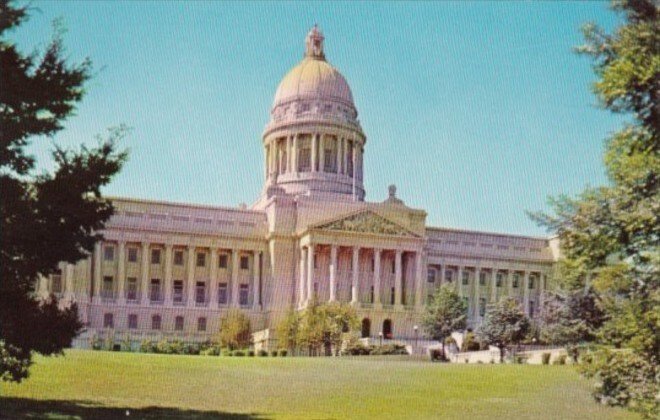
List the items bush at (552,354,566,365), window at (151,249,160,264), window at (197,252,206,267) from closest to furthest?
bush at (552,354,566,365) < window at (151,249,160,264) < window at (197,252,206,267)

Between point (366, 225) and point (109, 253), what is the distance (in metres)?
26.8

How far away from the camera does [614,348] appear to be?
19594 mm

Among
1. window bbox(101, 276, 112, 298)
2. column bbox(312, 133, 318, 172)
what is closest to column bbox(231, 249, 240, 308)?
window bbox(101, 276, 112, 298)

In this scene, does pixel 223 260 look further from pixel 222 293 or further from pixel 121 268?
pixel 121 268

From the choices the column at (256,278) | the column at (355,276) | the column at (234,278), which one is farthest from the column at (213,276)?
the column at (355,276)

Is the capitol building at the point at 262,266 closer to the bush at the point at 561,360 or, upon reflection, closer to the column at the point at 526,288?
the column at the point at 526,288

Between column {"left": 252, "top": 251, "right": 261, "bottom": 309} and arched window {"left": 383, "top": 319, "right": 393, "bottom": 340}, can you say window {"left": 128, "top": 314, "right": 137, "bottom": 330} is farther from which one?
arched window {"left": 383, "top": 319, "right": 393, "bottom": 340}

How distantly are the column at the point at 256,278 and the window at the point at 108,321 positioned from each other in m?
14.5

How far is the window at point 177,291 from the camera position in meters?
91.8

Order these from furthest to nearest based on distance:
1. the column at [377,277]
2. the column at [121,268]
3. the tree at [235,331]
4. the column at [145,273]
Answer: the column at [377,277] < the column at [145,273] < the column at [121,268] < the tree at [235,331]

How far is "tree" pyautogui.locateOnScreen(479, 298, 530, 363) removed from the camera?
219ft

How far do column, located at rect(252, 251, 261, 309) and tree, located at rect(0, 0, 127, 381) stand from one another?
71378 millimetres

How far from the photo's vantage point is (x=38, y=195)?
20.2 m

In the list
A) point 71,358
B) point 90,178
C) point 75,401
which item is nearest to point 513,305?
point 71,358
